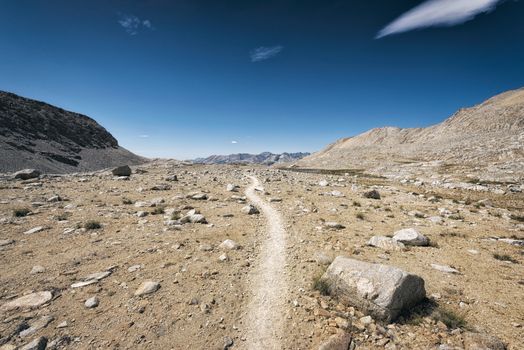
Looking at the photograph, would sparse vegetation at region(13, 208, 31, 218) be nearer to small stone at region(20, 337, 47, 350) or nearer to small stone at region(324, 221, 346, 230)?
small stone at region(20, 337, 47, 350)

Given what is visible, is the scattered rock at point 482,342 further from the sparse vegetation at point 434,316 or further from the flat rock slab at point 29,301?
the flat rock slab at point 29,301

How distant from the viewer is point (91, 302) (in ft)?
24.2

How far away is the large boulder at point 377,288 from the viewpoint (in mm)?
6723

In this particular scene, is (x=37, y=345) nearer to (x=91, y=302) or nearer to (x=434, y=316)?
(x=91, y=302)

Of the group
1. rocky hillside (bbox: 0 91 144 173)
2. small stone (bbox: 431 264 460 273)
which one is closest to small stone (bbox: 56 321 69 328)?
small stone (bbox: 431 264 460 273)

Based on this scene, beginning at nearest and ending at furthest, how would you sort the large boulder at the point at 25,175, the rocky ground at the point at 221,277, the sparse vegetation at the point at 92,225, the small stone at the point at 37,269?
the rocky ground at the point at 221,277 < the small stone at the point at 37,269 < the sparse vegetation at the point at 92,225 < the large boulder at the point at 25,175

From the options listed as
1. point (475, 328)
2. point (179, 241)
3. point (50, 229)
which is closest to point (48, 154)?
point (50, 229)

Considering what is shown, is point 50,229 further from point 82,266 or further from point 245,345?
point 245,345

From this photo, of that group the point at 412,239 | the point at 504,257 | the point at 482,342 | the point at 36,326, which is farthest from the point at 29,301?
the point at 504,257

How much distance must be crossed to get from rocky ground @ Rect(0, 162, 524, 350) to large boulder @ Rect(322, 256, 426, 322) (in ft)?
0.92

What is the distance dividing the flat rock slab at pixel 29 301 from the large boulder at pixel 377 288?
8.99m

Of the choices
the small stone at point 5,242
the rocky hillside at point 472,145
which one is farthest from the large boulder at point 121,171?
the rocky hillside at point 472,145

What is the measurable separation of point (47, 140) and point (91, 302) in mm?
113743

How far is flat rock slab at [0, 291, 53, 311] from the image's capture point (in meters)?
7.12
